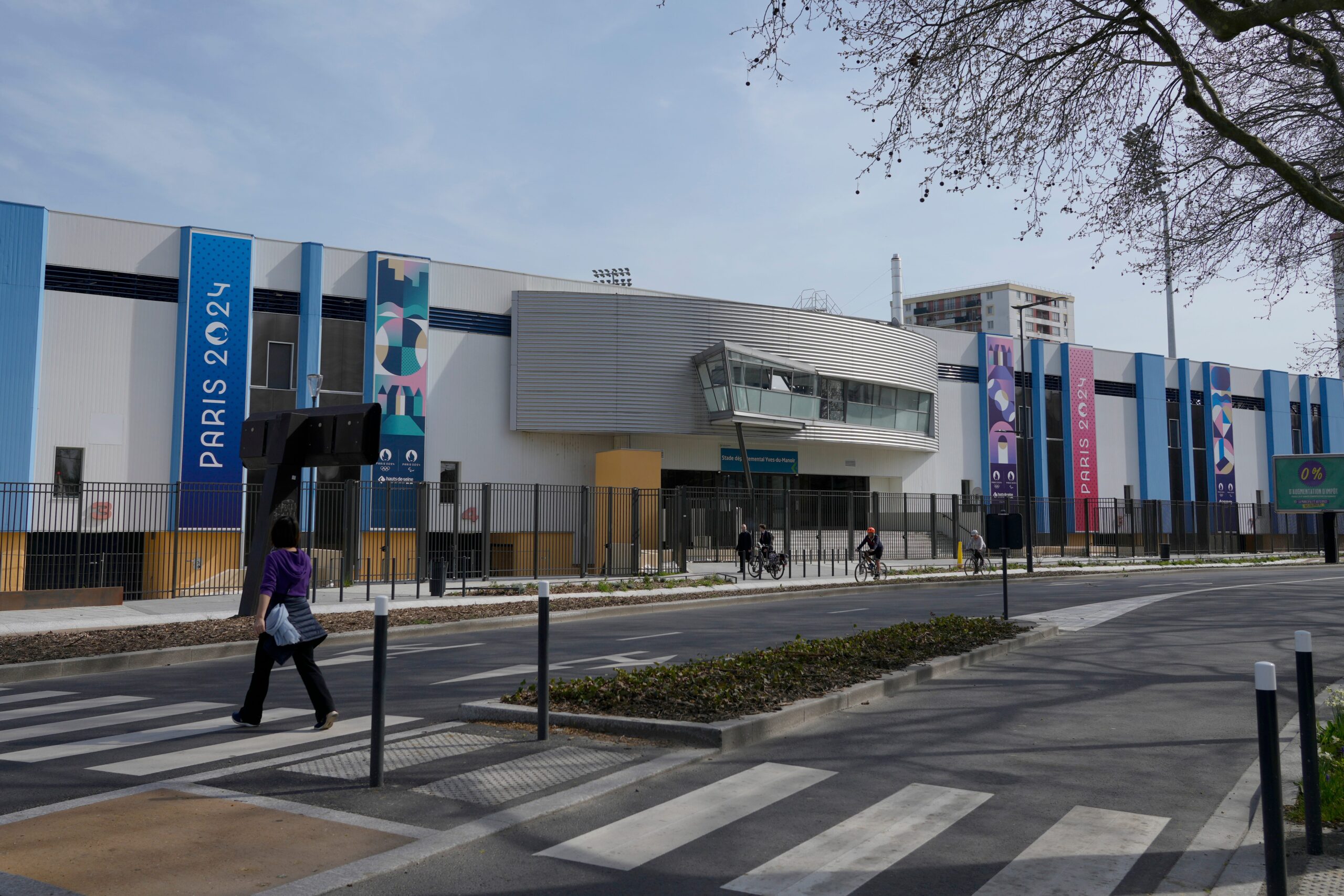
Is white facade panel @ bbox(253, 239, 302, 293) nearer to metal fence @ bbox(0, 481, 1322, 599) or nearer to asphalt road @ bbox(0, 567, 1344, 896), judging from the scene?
metal fence @ bbox(0, 481, 1322, 599)

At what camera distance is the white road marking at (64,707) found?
29.6 feet

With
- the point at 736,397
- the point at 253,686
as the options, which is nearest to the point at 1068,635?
the point at 253,686

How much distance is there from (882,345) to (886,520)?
10074 mm

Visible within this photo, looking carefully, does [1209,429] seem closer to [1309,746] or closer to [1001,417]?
[1001,417]

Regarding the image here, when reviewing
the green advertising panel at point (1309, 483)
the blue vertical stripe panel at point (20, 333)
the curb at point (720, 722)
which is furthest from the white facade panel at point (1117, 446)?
the curb at point (720, 722)

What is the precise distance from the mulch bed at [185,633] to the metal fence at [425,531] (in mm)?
4078

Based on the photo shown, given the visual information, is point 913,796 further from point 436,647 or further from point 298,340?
point 298,340

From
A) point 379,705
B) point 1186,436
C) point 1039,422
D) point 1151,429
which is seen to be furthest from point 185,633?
point 1186,436

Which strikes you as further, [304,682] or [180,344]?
[180,344]

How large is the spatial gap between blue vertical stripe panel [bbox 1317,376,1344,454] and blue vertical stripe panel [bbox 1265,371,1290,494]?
4505 millimetres

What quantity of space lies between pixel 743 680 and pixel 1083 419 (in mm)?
52018

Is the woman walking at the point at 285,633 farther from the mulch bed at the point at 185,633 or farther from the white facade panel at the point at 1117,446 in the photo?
the white facade panel at the point at 1117,446

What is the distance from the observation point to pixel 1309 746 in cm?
491

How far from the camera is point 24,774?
6.54 meters
